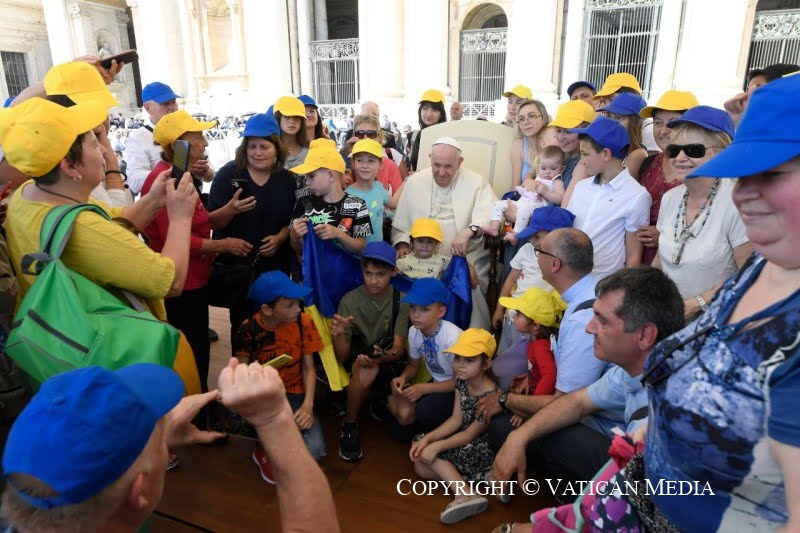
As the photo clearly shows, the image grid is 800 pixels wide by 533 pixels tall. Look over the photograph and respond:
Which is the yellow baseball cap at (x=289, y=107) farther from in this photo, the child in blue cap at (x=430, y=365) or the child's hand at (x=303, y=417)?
the child's hand at (x=303, y=417)

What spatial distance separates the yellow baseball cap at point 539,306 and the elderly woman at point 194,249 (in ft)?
5.14

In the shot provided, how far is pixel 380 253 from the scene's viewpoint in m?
2.90

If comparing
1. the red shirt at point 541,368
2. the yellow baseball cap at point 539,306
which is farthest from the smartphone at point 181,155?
the red shirt at point 541,368

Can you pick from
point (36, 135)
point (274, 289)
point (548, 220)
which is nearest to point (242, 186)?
point (274, 289)

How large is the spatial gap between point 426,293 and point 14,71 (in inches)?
911

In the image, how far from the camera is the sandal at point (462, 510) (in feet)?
7.16

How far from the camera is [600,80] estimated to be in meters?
13.4

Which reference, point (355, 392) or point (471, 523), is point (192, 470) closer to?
point (355, 392)

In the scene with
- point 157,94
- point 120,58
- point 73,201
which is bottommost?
point 73,201

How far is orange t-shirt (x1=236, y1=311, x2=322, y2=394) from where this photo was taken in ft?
8.90

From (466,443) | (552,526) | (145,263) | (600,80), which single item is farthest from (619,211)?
(600,80)

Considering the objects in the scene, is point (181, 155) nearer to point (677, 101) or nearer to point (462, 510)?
point (462, 510)

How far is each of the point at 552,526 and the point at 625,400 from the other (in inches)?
22.4

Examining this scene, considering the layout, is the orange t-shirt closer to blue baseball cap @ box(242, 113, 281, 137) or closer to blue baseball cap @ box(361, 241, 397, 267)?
blue baseball cap @ box(361, 241, 397, 267)
